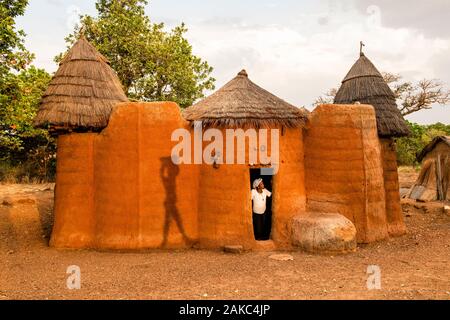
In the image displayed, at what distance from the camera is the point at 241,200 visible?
8.59m

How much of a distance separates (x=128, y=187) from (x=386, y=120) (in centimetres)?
676

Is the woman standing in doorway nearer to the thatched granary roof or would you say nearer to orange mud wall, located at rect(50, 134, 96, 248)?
orange mud wall, located at rect(50, 134, 96, 248)

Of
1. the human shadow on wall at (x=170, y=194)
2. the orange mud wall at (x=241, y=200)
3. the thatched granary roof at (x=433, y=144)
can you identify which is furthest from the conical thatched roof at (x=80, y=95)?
the thatched granary roof at (x=433, y=144)

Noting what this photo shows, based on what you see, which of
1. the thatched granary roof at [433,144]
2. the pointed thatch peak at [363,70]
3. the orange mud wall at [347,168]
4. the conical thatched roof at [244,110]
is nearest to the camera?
the conical thatched roof at [244,110]

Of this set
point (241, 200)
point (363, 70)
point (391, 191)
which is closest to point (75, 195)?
point (241, 200)

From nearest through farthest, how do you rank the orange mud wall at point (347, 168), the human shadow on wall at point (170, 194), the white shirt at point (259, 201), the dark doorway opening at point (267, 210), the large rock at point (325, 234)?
the large rock at point (325, 234)
the human shadow on wall at point (170, 194)
the orange mud wall at point (347, 168)
the white shirt at point (259, 201)
the dark doorway opening at point (267, 210)

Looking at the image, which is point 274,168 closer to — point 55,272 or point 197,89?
point 55,272

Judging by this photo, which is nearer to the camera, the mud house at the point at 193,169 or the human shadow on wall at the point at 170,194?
the mud house at the point at 193,169

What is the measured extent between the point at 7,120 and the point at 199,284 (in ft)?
24.1

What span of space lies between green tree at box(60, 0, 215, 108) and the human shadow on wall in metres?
10.7

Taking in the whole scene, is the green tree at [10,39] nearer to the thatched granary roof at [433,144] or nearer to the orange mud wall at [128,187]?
the orange mud wall at [128,187]

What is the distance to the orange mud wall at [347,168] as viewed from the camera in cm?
891

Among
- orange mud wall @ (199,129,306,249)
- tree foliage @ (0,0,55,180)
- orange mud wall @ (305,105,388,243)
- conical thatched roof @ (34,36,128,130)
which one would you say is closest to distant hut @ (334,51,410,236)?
orange mud wall @ (305,105,388,243)
